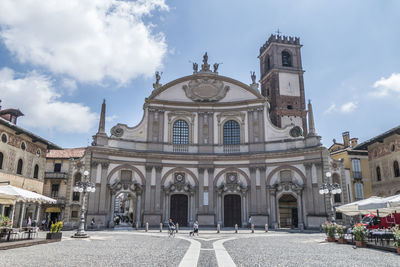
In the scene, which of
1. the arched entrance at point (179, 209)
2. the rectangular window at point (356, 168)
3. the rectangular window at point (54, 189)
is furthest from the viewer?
the rectangular window at point (54, 189)

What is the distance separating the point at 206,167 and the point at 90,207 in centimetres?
1179

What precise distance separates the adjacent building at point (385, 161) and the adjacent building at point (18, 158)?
29.7 m

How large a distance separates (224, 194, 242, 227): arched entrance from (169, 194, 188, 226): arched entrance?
4075 mm

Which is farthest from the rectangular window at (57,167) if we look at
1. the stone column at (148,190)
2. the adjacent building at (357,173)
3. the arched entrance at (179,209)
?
the adjacent building at (357,173)

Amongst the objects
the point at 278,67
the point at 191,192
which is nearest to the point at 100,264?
the point at 191,192

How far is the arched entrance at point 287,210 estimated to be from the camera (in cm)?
3234

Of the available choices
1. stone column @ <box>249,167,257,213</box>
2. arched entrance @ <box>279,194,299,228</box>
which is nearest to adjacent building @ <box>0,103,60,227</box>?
stone column @ <box>249,167,257,213</box>

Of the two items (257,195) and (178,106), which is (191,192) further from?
(178,106)

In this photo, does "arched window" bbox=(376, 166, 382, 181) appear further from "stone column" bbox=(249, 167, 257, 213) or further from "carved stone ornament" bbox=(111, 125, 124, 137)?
"carved stone ornament" bbox=(111, 125, 124, 137)

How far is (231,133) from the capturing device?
114 ft

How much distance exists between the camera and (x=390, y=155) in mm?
27578

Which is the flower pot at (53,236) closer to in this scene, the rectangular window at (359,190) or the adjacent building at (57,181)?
the adjacent building at (57,181)

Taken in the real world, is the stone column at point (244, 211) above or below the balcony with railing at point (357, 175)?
below

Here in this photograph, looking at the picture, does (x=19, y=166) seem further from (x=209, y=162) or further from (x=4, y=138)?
(x=209, y=162)
